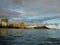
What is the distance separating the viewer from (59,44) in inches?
1054
